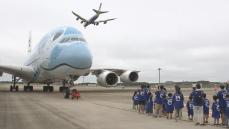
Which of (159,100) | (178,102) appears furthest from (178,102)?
(159,100)

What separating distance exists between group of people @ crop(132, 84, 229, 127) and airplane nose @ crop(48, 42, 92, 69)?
1167 centimetres

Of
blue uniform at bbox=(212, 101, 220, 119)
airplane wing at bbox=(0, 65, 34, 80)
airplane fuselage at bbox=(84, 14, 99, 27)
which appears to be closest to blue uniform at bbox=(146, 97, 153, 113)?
blue uniform at bbox=(212, 101, 220, 119)

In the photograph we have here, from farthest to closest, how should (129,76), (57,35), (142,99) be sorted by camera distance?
1. (129,76)
2. (57,35)
3. (142,99)

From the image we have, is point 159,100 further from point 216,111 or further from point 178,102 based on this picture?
point 216,111

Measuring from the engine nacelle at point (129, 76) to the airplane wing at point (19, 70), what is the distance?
29.1ft

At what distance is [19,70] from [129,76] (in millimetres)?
10458

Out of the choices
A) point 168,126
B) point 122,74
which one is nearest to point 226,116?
point 168,126

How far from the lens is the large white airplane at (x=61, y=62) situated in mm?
28844

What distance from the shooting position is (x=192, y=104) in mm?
13398

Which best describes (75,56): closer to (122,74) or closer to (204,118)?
(122,74)

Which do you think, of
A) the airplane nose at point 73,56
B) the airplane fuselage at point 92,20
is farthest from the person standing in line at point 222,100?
the airplane fuselage at point 92,20

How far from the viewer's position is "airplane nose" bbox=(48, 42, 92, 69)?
28547 millimetres

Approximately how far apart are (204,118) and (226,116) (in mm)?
998

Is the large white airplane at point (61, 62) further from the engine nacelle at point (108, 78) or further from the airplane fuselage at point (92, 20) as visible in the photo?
the airplane fuselage at point (92, 20)
